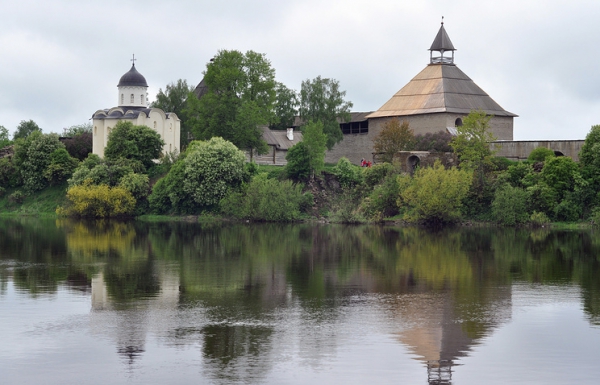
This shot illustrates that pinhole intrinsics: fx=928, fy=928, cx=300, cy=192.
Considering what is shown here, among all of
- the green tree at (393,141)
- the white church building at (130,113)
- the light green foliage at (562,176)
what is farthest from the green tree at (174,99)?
the light green foliage at (562,176)

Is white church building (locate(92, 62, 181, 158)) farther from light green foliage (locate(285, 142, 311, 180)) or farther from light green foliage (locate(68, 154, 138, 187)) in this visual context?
light green foliage (locate(285, 142, 311, 180))

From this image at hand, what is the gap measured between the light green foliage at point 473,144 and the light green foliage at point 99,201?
2234 centimetres

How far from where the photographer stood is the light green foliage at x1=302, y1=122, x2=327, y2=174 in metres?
63.5

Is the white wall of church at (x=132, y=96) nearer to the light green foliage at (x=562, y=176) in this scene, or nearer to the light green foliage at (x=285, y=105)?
the light green foliage at (x=285, y=105)

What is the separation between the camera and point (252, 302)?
74.0 ft

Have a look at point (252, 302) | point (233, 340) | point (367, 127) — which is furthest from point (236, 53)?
point (233, 340)

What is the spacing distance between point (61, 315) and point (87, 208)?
1712 inches

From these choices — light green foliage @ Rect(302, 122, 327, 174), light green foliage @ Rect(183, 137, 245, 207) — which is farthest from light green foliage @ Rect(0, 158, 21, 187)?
light green foliage @ Rect(302, 122, 327, 174)

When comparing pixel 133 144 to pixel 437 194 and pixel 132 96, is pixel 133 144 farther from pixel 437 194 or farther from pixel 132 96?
pixel 437 194

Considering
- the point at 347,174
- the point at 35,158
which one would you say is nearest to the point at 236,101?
the point at 347,174

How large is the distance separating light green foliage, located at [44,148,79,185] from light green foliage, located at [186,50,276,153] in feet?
31.9

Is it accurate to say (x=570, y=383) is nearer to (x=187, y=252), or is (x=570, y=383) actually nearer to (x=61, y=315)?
(x=61, y=315)

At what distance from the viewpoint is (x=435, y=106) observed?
2753 inches

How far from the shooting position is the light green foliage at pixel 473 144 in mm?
58000
